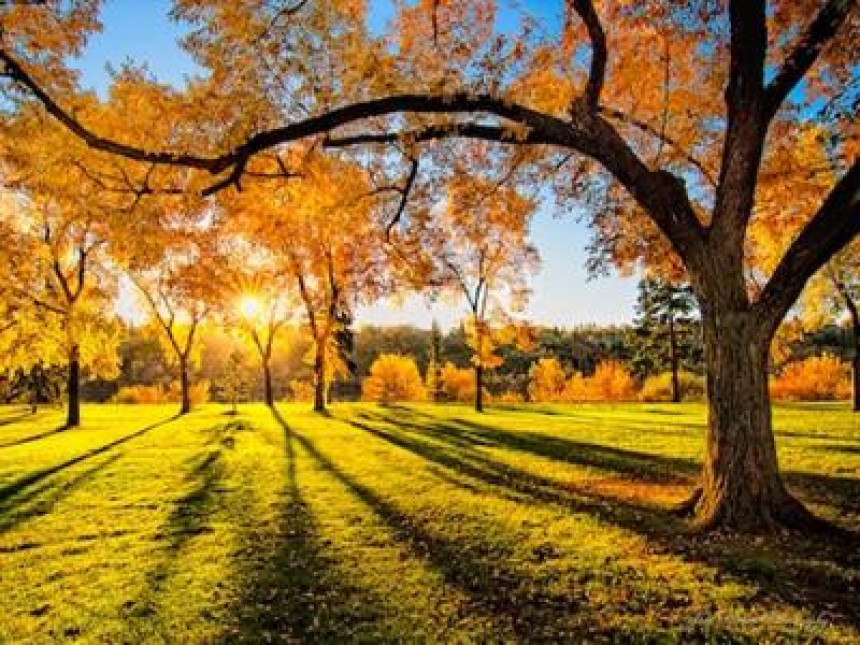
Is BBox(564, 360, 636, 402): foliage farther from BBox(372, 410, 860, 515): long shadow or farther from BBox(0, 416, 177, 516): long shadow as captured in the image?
BBox(0, 416, 177, 516): long shadow

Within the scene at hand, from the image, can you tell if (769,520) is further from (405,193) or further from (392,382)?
(392,382)

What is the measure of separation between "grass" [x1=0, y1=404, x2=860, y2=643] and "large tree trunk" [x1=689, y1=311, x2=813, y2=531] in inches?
19.0

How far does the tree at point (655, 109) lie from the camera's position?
8.42 metres

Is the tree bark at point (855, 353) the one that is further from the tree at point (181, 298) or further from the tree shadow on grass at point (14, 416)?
the tree shadow on grass at point (14, 416)

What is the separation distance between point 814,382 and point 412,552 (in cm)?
5669

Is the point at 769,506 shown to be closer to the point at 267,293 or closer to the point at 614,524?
the point at 614,524

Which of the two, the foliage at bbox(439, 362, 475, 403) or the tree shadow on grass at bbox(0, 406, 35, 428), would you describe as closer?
the tree shadow on grass at bbox(0, 406, 35, 428)

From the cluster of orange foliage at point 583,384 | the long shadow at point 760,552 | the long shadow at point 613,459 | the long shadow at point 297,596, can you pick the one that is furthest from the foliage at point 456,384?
the long shadow at point 297,596

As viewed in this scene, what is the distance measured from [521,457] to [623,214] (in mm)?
5948

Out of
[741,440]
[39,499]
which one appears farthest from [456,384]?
[741,440]

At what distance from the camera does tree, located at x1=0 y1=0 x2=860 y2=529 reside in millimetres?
8422

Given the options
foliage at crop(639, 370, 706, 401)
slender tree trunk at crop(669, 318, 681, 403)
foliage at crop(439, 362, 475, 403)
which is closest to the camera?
slender tree trunk at crop(669, 318, 681, 403)

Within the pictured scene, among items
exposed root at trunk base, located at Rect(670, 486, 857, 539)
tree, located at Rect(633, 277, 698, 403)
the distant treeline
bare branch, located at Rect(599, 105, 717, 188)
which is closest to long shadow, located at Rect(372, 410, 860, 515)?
exposed root at trunk base, located at Rect(670, 486, 857, 539)

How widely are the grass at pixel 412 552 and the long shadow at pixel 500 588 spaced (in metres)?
0.03
